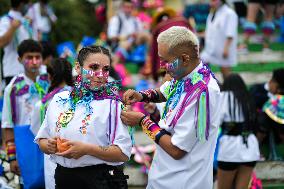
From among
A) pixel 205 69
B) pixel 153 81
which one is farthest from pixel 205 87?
pixel 153 81

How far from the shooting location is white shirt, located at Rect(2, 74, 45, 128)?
6215mm

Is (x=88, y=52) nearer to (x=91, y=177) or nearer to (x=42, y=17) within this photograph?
(x=91, y=177)

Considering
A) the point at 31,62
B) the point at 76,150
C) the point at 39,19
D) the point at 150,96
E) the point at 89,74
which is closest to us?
the point at 76,150

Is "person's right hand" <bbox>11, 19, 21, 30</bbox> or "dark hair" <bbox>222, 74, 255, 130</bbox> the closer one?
"dark hair" <bbox>222, 74, 255, 130</bbox>

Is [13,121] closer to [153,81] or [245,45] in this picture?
[153,81]

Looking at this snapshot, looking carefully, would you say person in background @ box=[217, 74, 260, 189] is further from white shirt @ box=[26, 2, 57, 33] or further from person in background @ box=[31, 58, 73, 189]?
white shirt @ box=[26, 2, 57, 33]

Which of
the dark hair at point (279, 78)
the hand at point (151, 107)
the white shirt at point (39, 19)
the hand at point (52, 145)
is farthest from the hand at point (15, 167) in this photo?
the white shirt at point (39, 19)

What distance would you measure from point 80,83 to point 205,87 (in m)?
0.85

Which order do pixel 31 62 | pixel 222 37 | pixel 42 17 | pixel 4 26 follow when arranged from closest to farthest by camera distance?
pixel 31 62
pixel 4 26
pixel 222 37
pixel 42 17

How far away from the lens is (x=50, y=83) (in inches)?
231

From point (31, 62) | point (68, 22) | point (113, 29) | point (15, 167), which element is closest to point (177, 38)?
point (31, 62)

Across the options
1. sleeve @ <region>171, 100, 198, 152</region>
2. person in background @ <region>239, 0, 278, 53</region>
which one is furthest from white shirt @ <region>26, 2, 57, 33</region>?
sleeve @ <region>171, 100, 198, 152</region>

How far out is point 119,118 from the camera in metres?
4.33

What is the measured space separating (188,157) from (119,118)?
0.53 m
